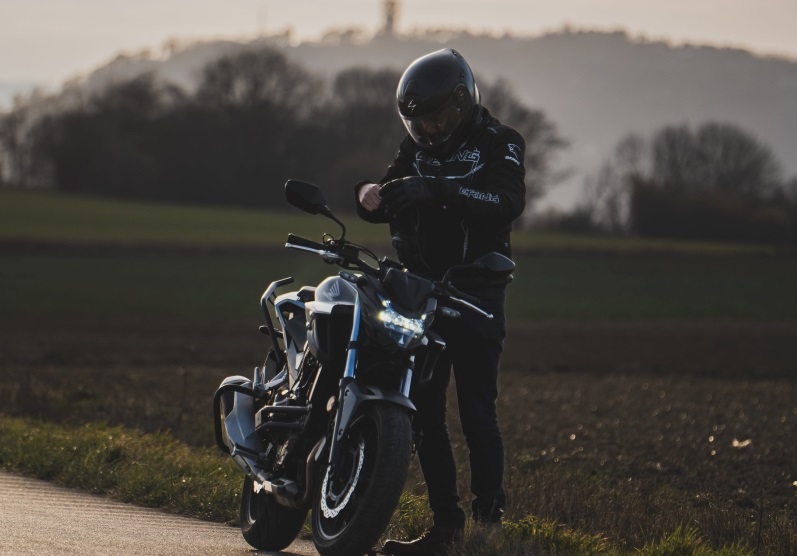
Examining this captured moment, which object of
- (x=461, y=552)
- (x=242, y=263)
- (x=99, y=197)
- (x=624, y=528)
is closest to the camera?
(x=461, y=552)

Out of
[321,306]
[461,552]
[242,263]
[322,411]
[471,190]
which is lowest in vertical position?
[242,263]

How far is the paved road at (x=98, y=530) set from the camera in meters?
5.62

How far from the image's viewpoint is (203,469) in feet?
25.8

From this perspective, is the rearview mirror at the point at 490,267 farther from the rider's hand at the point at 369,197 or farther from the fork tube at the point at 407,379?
the rider's hand at the point at 369,197

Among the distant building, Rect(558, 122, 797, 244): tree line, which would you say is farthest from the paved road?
the distant building

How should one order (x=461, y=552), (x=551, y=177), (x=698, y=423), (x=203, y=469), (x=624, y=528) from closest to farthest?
1. (x=461, y=552)
2. (x=624, y=528)
3. (x=203, y=469)
4. (x=698, y=423)
5. (x=551, y=177)

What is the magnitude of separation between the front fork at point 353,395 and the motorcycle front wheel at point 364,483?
0.11 feet

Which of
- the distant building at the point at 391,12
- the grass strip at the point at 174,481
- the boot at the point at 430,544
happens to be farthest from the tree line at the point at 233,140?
the distant building at the point at 391,12

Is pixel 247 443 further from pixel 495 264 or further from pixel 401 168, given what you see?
pixel 495 264

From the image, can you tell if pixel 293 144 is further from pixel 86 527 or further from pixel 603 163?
pixel 86 527

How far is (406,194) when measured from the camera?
17.7ft

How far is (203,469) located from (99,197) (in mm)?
70735

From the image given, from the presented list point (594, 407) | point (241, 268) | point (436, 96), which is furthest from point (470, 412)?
point (241, 268)

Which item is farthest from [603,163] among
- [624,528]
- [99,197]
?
[624,528]
